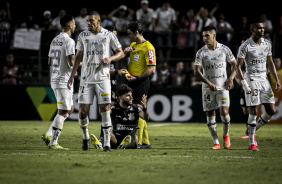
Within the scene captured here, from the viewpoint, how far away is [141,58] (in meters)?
10.4

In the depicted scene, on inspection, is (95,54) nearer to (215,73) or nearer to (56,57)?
(56,57)

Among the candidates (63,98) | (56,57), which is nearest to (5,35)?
(56,57)

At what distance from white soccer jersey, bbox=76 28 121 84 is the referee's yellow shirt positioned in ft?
3.66

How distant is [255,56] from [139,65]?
7.42ft

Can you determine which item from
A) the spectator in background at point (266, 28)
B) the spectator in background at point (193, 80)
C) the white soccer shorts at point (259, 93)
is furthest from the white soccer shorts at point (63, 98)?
the spectator in background at point (266, 28)

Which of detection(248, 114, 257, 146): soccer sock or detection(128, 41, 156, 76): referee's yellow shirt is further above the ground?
detection(128, 41, 156, 76): referee's yellow shirt

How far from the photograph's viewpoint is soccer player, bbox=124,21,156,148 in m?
10.3

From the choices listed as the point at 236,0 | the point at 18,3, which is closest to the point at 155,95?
the point at 236,0

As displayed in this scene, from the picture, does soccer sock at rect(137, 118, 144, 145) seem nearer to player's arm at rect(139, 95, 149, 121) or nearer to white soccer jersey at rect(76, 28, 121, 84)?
player's arm at rect(139, 95, 149, 121)

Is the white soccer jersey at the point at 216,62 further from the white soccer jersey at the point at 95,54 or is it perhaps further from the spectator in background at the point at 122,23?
the spectator in background at the point at 122,23

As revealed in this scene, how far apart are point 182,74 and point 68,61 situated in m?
9.75

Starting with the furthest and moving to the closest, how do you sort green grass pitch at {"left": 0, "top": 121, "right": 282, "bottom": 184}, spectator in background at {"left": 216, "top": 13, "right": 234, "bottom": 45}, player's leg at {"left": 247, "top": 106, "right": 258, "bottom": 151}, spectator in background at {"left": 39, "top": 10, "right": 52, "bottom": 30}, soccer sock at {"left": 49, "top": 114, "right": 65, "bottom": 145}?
spectator in background at {"left": 39, "top": 10, "right": 52, "bottom": 30} < spectator in background at {"left": 216, "top": 13, "right": 234, "bottom": 45} < player's leg at {"left": 247, "top": 106, "right": 258, "bottom": 151} < soccer sock at {"left": 49, "top": 114, "right": 65, "bottom": 145} < green grass pitch at {"left": 0, "top": 121, "right": 282, "bottom": 184}

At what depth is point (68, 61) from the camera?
32.3 feet

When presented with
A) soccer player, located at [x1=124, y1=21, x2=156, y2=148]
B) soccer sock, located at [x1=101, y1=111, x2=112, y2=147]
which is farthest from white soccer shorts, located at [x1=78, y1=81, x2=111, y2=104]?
soccer player, located at [x1=124, y1=21, x2=156, y2=148]
